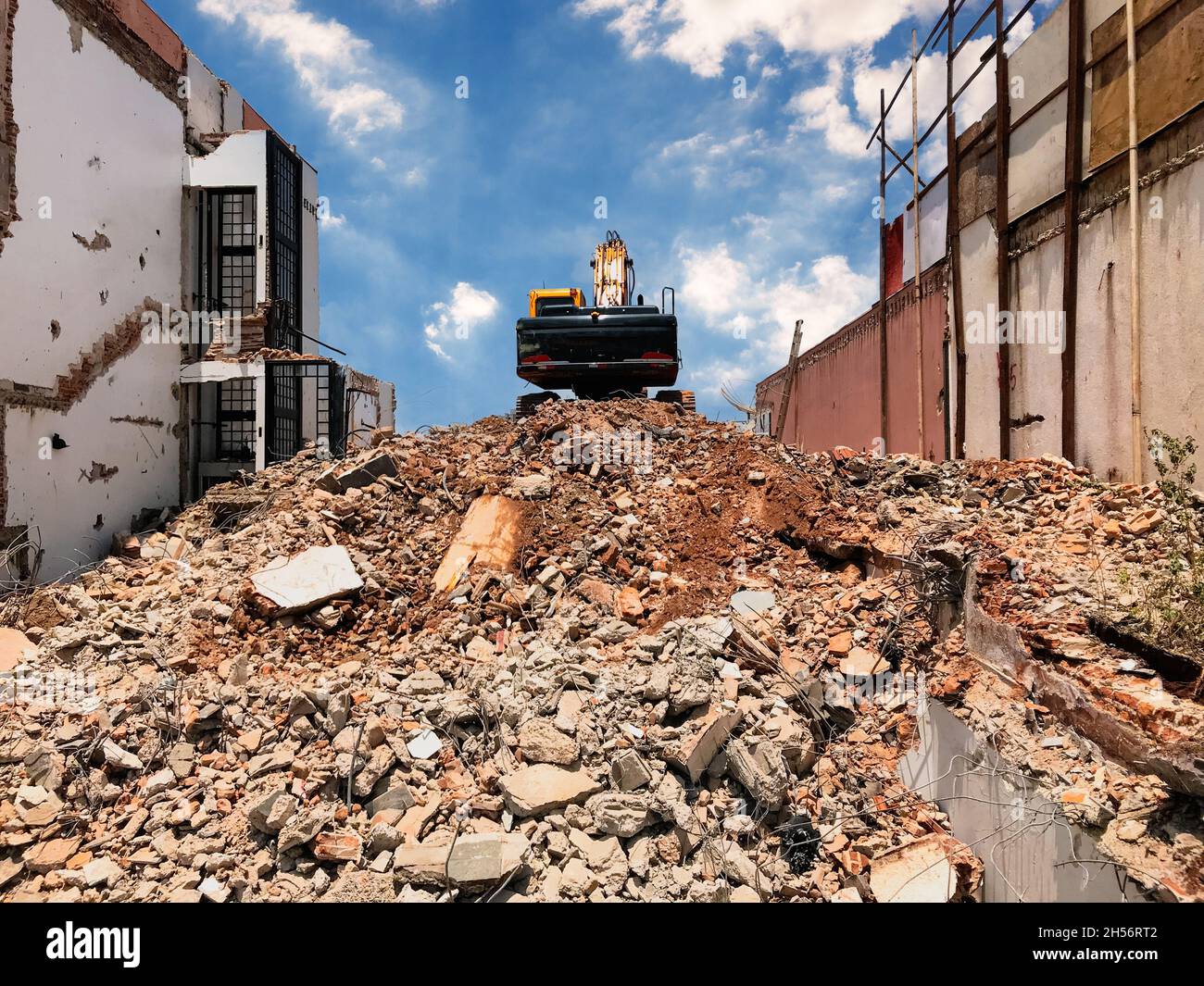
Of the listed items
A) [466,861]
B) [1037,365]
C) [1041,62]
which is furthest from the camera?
[1037,365]

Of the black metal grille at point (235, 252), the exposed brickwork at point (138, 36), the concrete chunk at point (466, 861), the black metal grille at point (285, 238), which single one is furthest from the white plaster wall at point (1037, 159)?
the exposed brickwork at point (138, 36)

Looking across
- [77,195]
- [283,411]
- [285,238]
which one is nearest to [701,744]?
[283,411]

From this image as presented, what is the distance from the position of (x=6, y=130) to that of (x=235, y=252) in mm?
4413

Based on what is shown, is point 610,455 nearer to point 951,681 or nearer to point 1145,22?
point 951,681

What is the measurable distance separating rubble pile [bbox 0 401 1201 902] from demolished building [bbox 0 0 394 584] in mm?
2641

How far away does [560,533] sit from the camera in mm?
6637

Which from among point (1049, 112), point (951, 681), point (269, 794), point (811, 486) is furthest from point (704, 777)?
point (1049, 112)

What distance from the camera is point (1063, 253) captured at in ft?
25.7

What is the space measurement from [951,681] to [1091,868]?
1.40 m

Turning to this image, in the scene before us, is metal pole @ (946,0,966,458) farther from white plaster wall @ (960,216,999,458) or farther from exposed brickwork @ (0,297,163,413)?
exposed brickwork @ (0,297,163,413)

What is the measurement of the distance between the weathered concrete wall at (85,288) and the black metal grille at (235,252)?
0.89 metres

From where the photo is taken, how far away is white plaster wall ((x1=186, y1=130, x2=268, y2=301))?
1189cm

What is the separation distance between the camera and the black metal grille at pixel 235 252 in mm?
12352

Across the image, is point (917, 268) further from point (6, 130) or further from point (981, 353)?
point (6, 130)
